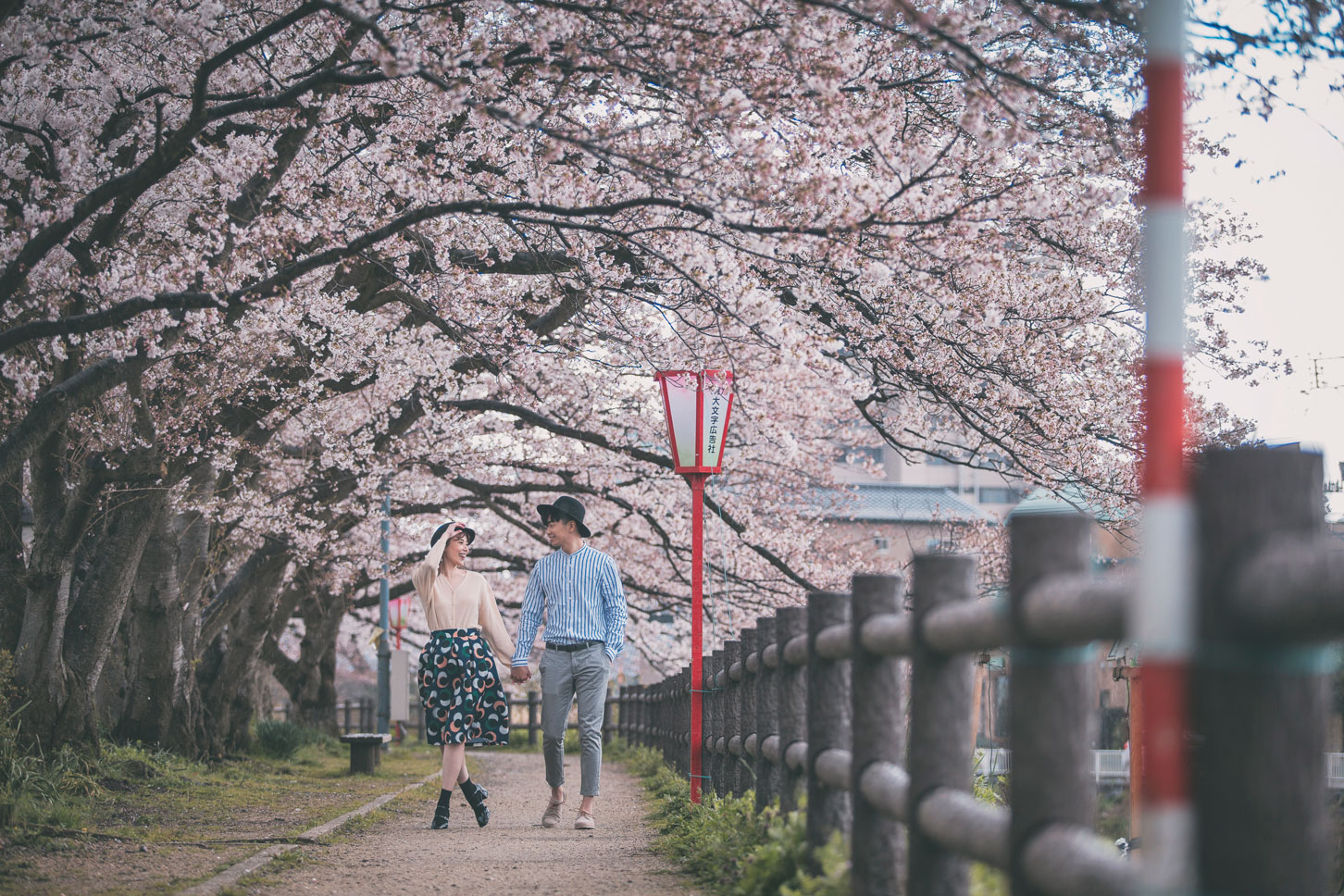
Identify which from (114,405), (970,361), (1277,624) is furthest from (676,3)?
(114,405)

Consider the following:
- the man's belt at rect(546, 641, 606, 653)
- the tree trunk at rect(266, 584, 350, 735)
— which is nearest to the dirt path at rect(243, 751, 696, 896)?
the man's belt at rect(546, 641, 606, 653)

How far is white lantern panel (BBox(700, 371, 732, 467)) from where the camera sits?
8.34m

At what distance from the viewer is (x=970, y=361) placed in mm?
9328

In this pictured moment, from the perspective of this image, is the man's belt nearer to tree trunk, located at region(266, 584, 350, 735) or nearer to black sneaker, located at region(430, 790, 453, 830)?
black sneaker, located at region(430, 790, 453, 830)

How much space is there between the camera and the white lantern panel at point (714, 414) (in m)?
8.34

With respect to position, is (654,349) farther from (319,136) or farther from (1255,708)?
(1255,708)

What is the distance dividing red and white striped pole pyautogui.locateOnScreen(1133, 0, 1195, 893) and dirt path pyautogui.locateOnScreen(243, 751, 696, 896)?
351 cm

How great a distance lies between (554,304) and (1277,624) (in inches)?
390

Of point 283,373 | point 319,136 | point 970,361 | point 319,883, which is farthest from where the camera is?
point 283,373

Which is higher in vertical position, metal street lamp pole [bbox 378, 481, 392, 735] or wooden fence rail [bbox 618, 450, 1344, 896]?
wooden fence rail [bbox 618, 450, 1344, 896]

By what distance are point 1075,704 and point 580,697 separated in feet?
17.6

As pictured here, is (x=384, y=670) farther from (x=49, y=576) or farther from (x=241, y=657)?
(x=49, y=576)

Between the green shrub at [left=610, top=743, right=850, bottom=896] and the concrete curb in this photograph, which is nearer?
the green shrub at [left=610, top=743, right=850, bottom=896]

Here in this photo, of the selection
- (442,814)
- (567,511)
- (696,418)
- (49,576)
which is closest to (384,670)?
(49,576)
